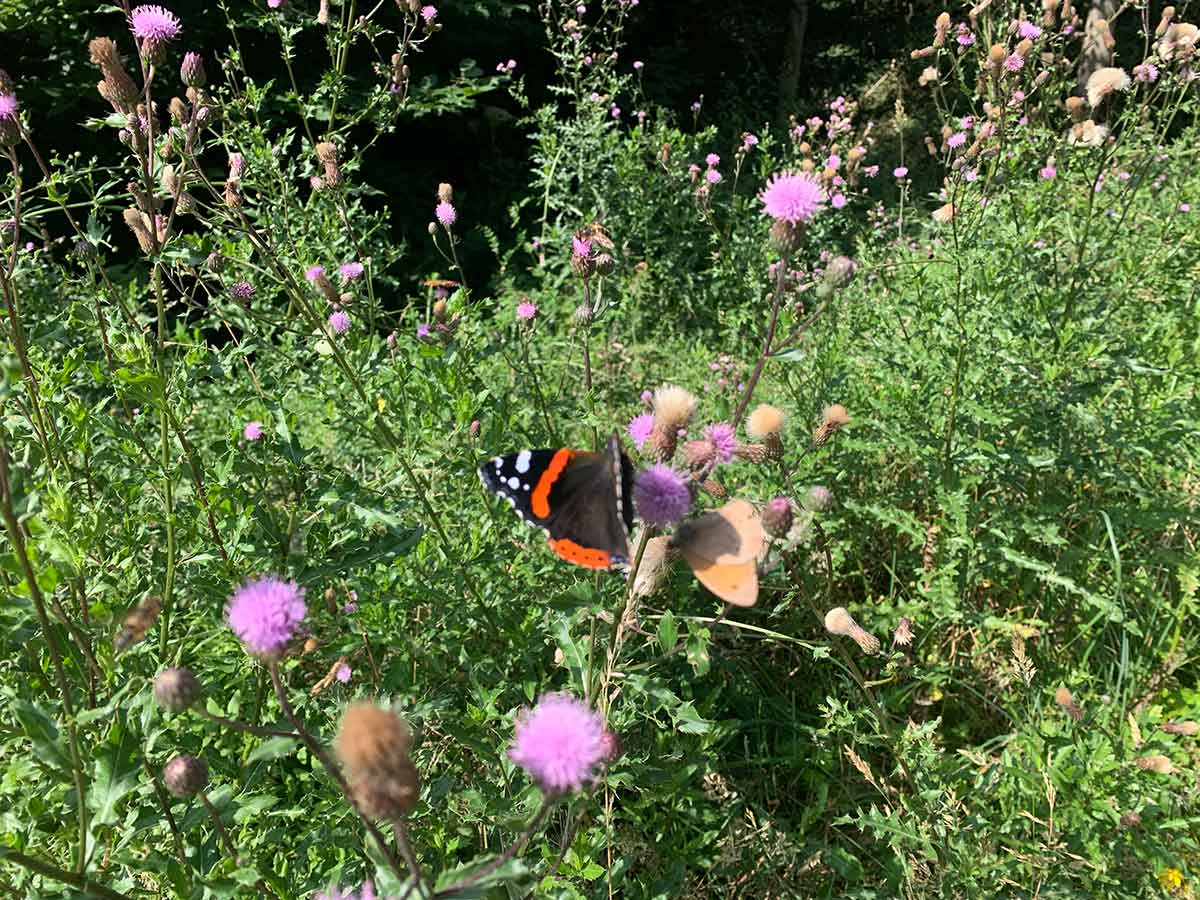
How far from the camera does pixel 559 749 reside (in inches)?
49.8

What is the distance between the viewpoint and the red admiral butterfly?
69.2 inches

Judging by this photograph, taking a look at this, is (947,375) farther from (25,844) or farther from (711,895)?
(25,844)

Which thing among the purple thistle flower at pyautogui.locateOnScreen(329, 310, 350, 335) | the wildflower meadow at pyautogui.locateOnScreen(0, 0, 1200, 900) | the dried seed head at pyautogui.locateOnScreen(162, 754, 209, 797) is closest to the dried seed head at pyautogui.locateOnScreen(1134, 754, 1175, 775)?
the wildflower meadow at pyautogui.locateOnScreen(0, 0, 1200, 900)

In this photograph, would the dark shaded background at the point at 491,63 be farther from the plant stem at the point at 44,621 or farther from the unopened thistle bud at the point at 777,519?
the unopened thistle bud at the point at 777,519

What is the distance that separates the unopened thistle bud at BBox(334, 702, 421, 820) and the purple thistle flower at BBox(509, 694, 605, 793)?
0.20 meters

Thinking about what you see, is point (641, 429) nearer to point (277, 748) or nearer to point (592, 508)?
point (592, 508)

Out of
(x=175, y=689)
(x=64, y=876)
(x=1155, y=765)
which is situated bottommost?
(x=1155, y=765)

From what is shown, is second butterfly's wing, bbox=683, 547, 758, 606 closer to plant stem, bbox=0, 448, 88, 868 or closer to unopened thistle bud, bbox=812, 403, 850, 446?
unopened thistle bud, bbox=812, 403, 850, 446

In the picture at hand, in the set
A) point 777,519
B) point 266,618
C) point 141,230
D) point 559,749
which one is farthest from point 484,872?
point 141,230

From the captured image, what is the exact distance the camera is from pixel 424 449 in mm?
2834

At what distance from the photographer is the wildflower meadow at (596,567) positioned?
170 centimetres

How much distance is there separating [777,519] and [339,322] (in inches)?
79.3

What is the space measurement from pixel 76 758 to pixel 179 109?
205 centimetres

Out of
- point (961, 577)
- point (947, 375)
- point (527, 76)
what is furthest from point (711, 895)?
point (527, 76)
